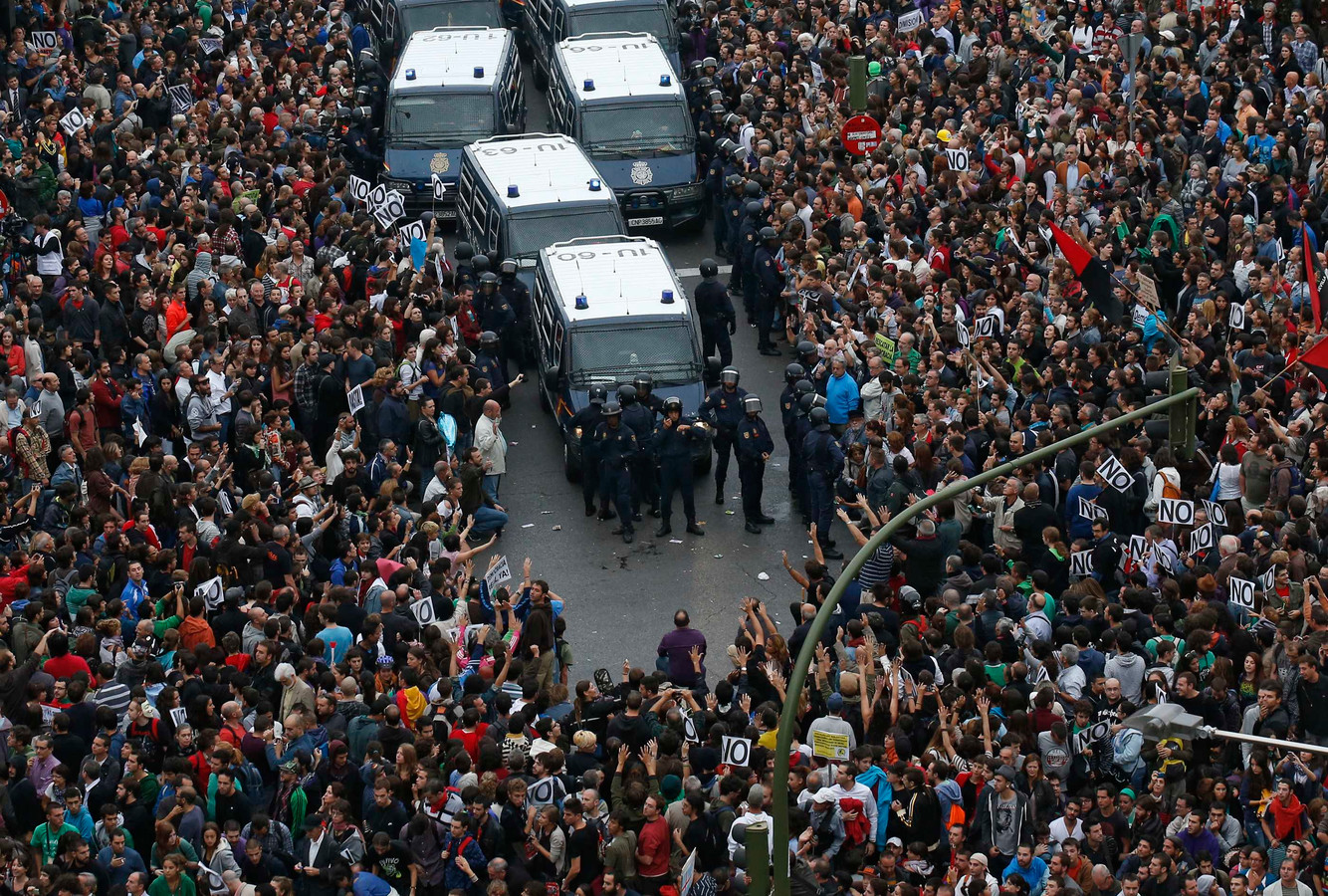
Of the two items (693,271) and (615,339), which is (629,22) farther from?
(615,339)

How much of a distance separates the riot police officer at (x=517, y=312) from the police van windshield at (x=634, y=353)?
6.79 ft

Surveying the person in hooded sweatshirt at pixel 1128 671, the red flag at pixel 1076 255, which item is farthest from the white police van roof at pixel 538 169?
the person in hooded sweatshirt at pixel 1128 671

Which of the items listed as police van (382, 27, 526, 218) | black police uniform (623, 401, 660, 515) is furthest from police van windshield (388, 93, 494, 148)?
black police uniform (623, 401, 660, 515)

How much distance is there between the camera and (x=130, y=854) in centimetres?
1509

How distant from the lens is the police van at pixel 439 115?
30172 mm

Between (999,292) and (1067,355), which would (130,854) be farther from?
(999,292)

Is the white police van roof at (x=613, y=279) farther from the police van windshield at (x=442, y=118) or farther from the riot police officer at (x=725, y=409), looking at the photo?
the police van windshield at (x=442, y=118)

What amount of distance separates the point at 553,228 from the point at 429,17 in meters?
9.63

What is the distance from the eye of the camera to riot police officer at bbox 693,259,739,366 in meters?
25.6

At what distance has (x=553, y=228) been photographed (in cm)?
2658

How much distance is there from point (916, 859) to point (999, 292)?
948 centimetres

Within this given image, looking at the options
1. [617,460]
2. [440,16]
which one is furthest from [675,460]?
[440,16]

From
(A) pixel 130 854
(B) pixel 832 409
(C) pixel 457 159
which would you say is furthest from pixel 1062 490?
(C) pixel 457 159

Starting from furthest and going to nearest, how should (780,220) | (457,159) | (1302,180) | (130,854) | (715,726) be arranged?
(457,159), (780,220), (1302,180), (715,726), (130,854)
